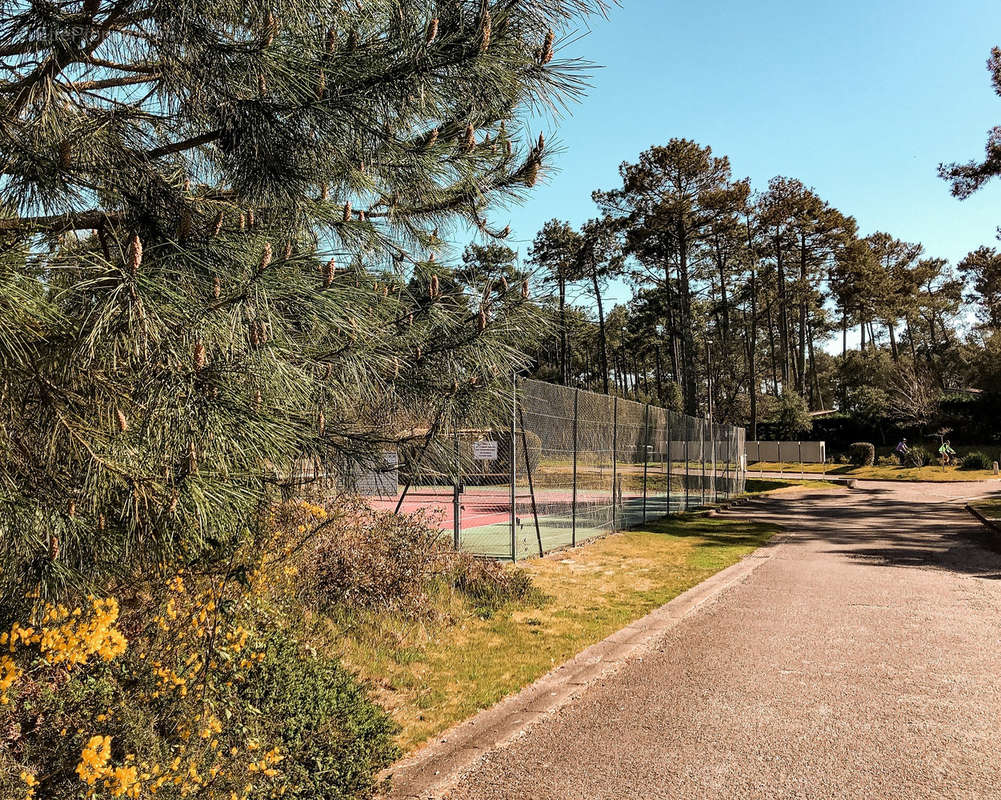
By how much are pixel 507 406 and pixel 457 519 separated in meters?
4.61

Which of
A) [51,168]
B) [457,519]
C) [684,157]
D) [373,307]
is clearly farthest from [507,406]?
[684,157]

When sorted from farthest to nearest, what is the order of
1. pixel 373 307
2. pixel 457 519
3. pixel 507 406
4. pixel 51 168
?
pixel 457 519
pixel 507 406
pixel 373 307
pixel 51 168

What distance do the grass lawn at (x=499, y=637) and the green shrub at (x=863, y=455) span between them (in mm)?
32321

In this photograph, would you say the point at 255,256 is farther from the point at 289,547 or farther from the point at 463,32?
the point at 289,547

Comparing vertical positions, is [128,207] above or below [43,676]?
above

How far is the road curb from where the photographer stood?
3371mm

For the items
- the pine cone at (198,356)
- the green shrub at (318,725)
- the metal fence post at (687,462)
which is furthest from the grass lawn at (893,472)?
the pine cone at (198,356)

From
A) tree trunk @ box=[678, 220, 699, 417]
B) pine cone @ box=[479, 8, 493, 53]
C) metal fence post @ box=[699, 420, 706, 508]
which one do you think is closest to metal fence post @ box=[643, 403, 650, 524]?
metal fence post @ box=[699, 420, 706, 508]

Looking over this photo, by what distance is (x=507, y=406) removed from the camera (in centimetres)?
411

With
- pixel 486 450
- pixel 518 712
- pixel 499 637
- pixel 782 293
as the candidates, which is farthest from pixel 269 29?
pixel 782 293

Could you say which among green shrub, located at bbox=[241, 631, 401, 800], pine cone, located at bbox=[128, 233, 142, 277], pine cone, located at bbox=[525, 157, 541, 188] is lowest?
green shrub, located at bbox=[241, 631, 401, 800]

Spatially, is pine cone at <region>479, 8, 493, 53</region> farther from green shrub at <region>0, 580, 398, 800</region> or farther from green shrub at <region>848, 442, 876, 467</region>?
green shrub at <region>848, 442, 876, 467</region>

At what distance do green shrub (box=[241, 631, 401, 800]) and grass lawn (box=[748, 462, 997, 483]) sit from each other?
32234mm

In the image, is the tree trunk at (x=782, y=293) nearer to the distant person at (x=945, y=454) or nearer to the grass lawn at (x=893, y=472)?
the grass lawn at (x=893, y=472)
